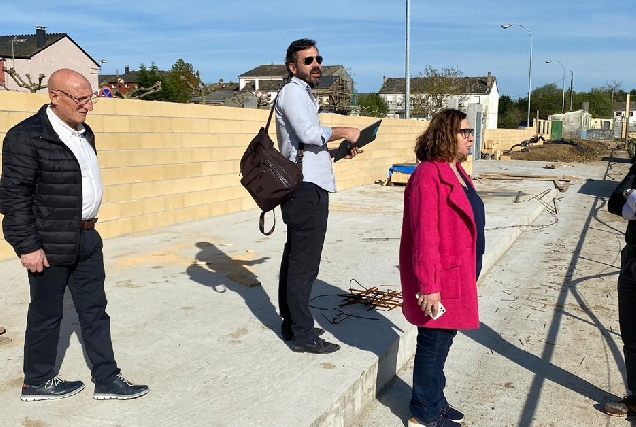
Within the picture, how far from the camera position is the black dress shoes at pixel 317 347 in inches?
157

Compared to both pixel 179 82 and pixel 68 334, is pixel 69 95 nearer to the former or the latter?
pixel 68 334

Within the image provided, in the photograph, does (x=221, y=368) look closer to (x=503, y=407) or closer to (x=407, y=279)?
(x=407, y=279)

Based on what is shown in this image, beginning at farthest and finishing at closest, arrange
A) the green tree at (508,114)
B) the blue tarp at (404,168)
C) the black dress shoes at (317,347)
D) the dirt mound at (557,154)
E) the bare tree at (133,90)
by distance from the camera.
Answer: the green tree at (508,114) → the dirt mound at (557,154) → the blue tarp at (404,168) → the bare tree at (133,90) → the black dress shoes at (317,347)

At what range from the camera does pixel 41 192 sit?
3049mm

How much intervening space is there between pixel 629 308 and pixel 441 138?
5.34 ft

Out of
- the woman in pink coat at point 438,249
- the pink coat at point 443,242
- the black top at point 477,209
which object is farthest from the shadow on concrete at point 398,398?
the black top at point 477,209

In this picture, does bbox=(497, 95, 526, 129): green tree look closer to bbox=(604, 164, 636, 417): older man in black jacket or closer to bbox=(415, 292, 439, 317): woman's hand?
bbox=(604, 164, 636, 417): older man in black jacket

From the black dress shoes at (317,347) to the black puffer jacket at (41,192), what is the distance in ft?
5.07

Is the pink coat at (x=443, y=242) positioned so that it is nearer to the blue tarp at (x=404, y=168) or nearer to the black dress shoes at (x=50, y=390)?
the black dress shoes at (x=50, y=390)

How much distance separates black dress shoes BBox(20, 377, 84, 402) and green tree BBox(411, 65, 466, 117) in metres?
44.0

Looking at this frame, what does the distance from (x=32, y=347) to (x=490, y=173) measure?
18.5 m


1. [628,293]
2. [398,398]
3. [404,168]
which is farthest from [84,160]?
[404,168]

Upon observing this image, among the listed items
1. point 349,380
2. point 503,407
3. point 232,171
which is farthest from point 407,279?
point 232,171

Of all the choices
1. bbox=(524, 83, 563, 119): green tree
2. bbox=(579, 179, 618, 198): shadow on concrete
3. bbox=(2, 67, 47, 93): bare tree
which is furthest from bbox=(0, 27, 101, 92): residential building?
bbox=(524, 83, 563, 119): green tree
